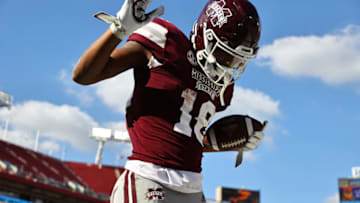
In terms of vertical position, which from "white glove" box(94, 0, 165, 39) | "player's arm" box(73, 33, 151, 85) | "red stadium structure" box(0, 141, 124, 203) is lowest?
"player's arm" box(73, 33, 151, 85)

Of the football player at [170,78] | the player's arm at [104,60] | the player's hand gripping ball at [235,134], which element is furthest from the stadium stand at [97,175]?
the player's arm at [104,60]

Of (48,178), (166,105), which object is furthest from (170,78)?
(48,178)

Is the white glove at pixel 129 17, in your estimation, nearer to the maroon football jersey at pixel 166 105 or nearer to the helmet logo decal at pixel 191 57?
the maroon football jersey at pixel 166 105

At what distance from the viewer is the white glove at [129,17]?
1380 millimetres

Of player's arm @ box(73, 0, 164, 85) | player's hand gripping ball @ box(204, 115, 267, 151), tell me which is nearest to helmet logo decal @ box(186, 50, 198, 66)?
player's arm @ box(73, 0, 164, 85)

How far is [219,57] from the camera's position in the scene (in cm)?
188

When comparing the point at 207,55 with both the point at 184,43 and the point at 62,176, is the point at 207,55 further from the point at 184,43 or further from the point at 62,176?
the point at 62,176

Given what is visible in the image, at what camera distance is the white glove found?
1380mm

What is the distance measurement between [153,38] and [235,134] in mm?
674

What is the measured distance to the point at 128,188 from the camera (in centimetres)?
164

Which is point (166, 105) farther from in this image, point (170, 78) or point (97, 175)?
point (97, 175)

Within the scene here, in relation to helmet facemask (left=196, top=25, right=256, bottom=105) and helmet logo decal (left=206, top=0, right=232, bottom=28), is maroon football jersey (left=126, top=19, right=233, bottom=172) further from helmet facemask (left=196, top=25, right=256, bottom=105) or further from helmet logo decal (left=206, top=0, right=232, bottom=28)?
helmet logo decal (left=206, top=0, right=232, bottom=28)

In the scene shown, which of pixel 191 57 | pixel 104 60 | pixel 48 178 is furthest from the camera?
pixel 48 178

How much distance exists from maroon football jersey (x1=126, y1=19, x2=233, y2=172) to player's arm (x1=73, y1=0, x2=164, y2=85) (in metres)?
0.10
